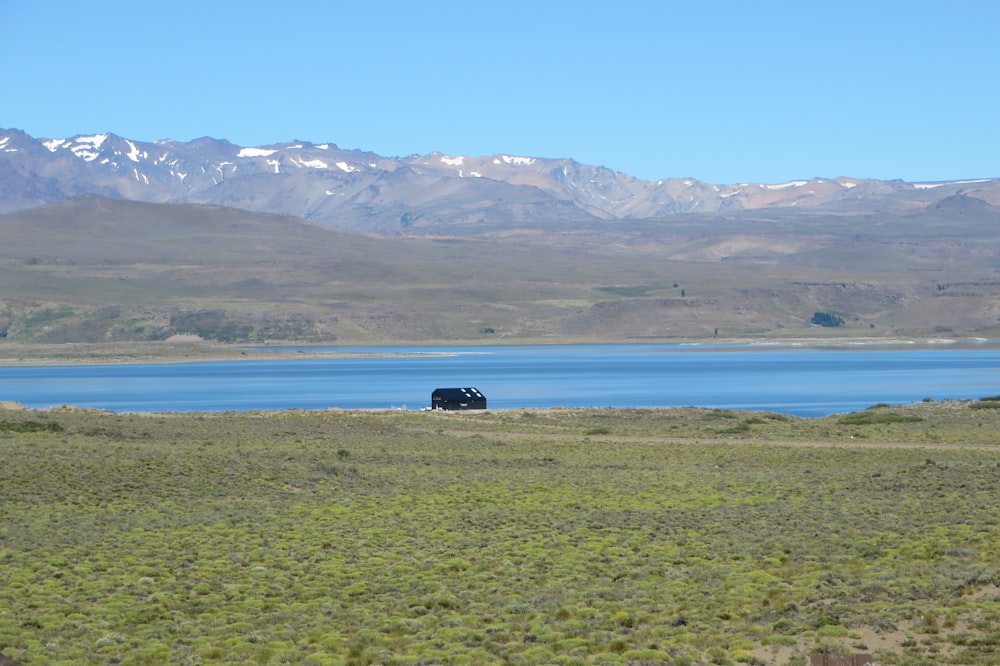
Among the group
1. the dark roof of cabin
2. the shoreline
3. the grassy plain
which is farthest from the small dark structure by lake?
the shoreline

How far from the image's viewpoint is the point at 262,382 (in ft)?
373

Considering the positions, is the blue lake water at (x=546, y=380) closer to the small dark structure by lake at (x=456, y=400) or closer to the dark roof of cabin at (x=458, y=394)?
the dark roof of cabin at (x=458, y=394)

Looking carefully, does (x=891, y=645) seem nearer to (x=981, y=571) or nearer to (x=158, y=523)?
(x=981, y=571)

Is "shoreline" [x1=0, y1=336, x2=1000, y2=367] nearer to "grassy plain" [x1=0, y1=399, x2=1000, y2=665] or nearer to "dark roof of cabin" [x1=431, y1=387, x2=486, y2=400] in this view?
"dark roof of cabin" [x1=431, y1=387, x2=486, y2=400]

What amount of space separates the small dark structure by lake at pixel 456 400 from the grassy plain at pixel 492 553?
18.9 m

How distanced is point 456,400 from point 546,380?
47704 mm

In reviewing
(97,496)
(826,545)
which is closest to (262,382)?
(97,496)

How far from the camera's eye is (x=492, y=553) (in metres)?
21.6

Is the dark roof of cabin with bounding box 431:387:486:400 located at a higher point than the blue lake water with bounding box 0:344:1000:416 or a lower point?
higher

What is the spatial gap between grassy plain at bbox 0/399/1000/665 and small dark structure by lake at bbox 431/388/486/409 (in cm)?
1887

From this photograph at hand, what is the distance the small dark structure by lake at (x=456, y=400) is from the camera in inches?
2350

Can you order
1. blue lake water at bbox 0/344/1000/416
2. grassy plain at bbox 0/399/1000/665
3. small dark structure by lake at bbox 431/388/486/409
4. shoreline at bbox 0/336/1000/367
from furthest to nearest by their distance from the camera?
shoreline at bbox 0/336/1000/367 < blue lake water at bbox 0/344/1000/416 < small dark structure by lake at bbox 431/388/486/409 < grassy plain at bbox 0/399/1000/665

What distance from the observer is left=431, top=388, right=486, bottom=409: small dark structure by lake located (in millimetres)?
59688

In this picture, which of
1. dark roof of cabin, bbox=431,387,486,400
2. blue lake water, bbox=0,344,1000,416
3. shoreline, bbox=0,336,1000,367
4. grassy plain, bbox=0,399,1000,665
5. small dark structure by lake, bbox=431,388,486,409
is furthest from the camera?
shoreline, bbox=0,336,1000,367
